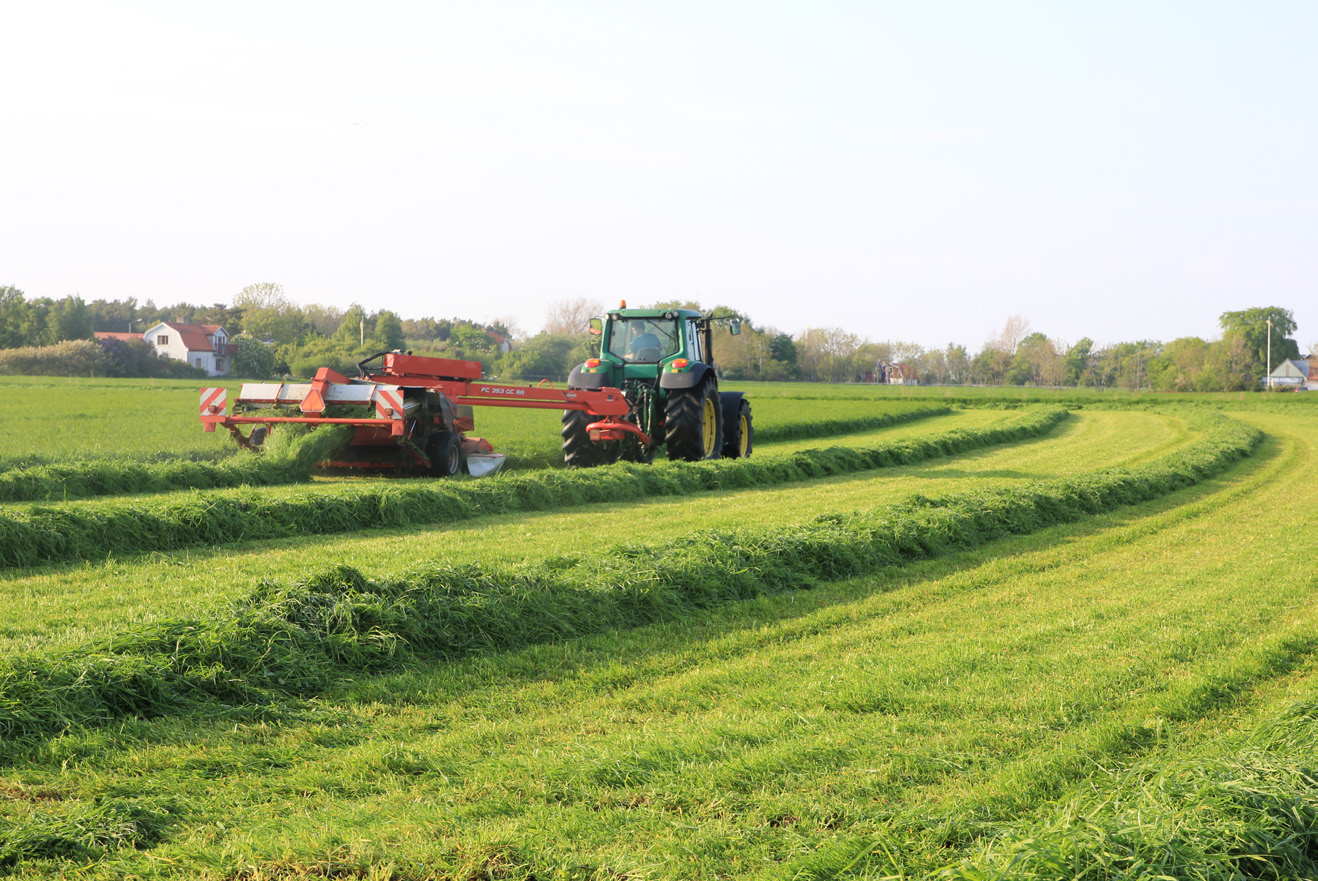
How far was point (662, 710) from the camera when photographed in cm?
465

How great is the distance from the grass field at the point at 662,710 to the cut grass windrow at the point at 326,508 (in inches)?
13.2

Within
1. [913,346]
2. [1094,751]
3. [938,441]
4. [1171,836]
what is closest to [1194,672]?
[1094,751]

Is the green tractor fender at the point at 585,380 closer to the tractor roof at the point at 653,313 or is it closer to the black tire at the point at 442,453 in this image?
the tractor roof at the point at 653,313

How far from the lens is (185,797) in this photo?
3549mm

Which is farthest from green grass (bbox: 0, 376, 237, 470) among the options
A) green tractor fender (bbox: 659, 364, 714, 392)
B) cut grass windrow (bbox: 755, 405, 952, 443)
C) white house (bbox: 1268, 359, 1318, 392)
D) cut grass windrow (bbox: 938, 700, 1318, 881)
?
white house (bbox: 1268, 359, 1318, 392)

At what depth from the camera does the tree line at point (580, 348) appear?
55.1 metres

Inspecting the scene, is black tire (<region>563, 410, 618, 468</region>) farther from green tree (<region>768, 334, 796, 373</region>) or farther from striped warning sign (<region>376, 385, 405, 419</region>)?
green tree (<region>768, 334, 796, 373</region>)

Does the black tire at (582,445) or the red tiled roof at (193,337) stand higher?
the red tiled roof at (193,337)

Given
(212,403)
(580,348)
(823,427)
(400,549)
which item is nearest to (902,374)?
(580,348)

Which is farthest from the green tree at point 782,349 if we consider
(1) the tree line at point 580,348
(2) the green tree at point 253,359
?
(2) the green tree at point 253,359

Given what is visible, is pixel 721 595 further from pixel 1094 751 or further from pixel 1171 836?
pixel 1171 836

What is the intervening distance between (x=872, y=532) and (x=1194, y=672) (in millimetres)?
3471

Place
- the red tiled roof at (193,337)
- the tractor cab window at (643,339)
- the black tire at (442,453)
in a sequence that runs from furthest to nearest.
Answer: the red tiled roof at (193,337), the tractor cab window at (643,339), the black tire at (442,453)

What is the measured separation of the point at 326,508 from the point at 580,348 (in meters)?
47.7
